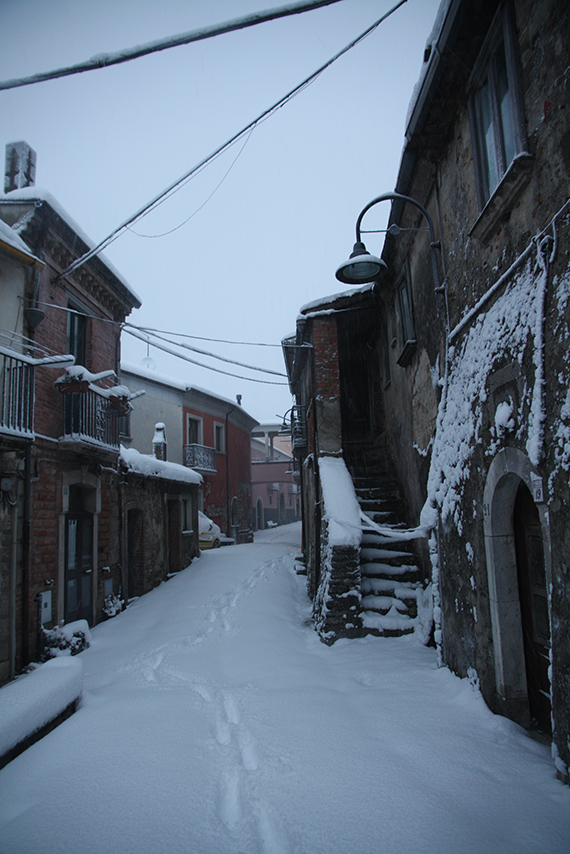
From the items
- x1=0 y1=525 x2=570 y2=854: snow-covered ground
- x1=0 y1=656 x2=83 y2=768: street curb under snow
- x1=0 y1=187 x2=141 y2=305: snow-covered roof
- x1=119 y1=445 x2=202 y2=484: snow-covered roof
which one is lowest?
x1=0 y1=525 x2=570 y2=854: snow-covered ground

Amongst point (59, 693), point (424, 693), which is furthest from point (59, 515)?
point (424, 693)

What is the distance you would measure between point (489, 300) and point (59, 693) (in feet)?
14.3

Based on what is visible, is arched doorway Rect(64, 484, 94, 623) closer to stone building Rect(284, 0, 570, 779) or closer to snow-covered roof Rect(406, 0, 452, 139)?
stone building Rect(284, 0, 570, 779)

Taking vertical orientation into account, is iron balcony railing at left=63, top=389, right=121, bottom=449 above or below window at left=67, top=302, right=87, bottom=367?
below

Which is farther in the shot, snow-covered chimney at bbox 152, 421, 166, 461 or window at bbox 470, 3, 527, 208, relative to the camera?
snow-covered chimney at bbox 152, 421, 166, 461

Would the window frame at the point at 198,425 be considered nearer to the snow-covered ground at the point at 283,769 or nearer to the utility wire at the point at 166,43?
the snow-covered ground at the point at 283,769

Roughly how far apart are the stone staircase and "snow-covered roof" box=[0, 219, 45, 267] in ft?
17.9

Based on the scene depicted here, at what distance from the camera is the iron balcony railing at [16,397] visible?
5965 millimetres

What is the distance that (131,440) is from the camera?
722 inches

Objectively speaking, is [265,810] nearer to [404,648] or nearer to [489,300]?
[404,648]

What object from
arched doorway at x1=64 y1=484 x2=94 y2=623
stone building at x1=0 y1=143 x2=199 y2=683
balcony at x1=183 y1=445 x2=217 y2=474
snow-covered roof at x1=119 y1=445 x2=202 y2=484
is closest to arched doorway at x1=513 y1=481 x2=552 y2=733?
stone building at x1=0 y1=143 x2=199 y2=683

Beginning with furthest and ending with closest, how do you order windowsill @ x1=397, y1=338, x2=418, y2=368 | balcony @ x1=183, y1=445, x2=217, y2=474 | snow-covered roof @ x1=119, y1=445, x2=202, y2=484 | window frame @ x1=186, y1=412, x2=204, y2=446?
window frame @ x1=186, y1=412, x2=204, y2=446 → balcony @ x1=183, y1=445, x2=217, y2=474 → snow-covered roof @ x1=119, y1=445, x2=202, y2=484 → windowsill @ x1=397, y1=338, x2=418, y2=368

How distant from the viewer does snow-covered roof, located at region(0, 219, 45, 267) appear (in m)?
5.93

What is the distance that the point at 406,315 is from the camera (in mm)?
6605
